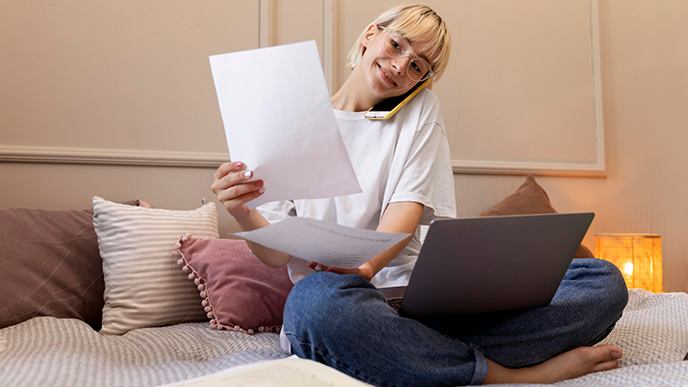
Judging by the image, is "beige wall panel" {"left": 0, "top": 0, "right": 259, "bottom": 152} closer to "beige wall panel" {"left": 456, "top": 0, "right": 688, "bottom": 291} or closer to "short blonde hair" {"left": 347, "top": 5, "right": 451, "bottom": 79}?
"short blonde hair" {"left": 347, "top": 5, "right": 451, "bottom": 79}

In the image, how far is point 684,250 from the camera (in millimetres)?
2367

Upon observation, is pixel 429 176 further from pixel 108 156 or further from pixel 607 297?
pixel 108 156

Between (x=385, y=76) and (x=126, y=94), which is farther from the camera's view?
(x=126, y=94)

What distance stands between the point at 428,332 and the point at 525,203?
3.97 ft

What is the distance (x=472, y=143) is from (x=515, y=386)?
4.51 ft

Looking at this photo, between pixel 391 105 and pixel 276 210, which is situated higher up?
pixel 391 105

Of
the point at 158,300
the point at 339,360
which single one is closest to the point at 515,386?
the point at 339,360

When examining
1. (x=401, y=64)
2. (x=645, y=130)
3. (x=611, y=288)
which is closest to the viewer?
(x=611, y=288)

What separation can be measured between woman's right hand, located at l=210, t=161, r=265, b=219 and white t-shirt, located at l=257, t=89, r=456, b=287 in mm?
258

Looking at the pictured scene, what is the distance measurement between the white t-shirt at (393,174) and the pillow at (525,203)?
0.79 m

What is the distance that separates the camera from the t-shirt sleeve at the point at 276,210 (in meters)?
1.21

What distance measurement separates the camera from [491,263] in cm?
89

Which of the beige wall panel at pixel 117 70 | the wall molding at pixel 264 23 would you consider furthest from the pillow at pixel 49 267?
the wall molding at pixel 264 23

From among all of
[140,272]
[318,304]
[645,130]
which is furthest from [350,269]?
[645,130]
